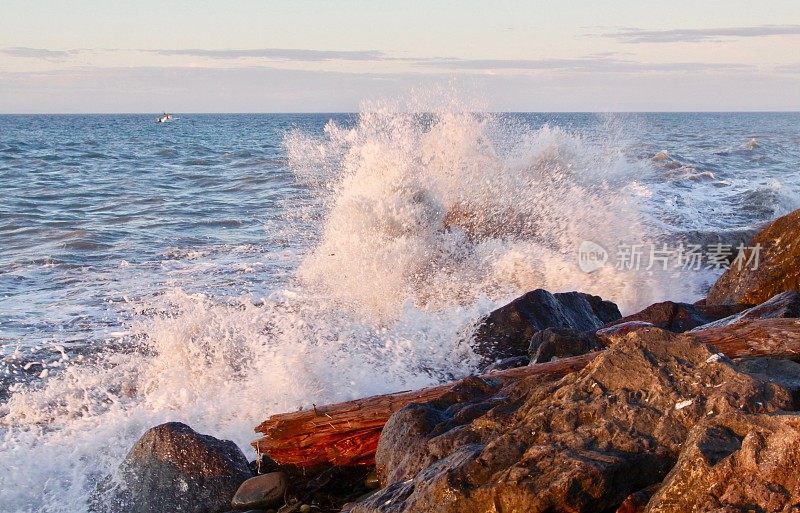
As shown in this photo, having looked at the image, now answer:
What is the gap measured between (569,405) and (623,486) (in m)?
0.39

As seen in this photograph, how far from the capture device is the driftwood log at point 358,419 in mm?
4238

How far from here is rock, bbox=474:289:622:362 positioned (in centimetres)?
624

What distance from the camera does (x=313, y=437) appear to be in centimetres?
431

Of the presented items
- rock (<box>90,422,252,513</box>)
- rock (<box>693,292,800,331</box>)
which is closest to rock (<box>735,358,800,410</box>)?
rock (<box>693,292,800,331</box>)

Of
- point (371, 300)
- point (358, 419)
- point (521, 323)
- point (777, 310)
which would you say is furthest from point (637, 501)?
point (371, 300)

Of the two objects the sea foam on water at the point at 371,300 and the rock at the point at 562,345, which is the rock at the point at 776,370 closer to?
the rock at the point at 562,345

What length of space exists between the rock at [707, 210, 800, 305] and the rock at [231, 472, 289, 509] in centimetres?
405

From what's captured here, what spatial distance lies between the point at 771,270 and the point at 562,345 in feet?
7.83

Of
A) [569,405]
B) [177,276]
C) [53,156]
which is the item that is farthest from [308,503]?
[53,156]

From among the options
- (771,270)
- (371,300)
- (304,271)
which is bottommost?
(304,271)

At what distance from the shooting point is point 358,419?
4.28 metres

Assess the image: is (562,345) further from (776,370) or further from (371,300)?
(371,300)

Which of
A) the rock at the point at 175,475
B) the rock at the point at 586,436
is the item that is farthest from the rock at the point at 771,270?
the rock at the point at 175,475

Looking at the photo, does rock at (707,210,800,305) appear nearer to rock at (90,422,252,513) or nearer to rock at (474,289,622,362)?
rock at (474,289,622,362)
